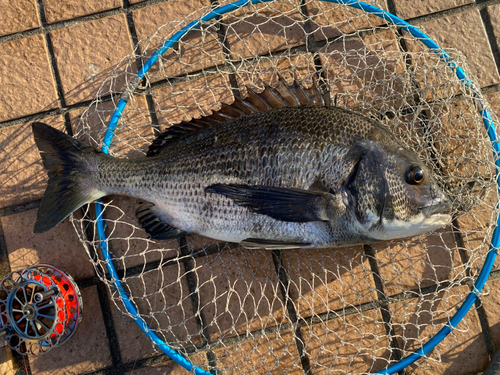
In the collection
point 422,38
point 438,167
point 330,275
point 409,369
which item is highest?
point 422,38

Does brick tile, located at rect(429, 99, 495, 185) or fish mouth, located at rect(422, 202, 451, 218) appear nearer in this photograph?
fish mouth, located at rect(422, 202, 451, 218)

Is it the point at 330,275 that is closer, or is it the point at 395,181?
the point at 395,181

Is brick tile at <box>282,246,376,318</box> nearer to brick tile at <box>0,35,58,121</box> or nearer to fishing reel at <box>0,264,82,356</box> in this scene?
fishing reel at <box>0,264,82,356</box>

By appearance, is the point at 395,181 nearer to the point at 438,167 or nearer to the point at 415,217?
the point at 415,217

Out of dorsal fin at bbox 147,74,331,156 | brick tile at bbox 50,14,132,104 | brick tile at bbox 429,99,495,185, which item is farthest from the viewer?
brick tile at bbox 50,14,132,104

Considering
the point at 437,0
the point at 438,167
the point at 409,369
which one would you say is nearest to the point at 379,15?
the point at 437,0

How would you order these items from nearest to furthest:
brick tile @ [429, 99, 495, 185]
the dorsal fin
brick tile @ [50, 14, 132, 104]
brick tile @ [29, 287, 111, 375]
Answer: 1. the dorsal fin
2. brick tile @ [429, 99, 495, 185]
3. brick tile @ [29, 287, 111, 375]
4. brick tile @ [50, 14, 132, 104]

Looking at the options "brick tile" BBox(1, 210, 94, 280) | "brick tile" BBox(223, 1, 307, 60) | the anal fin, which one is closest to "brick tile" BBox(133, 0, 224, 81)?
"brick tile" BBox(223, 1, 307, 60)
